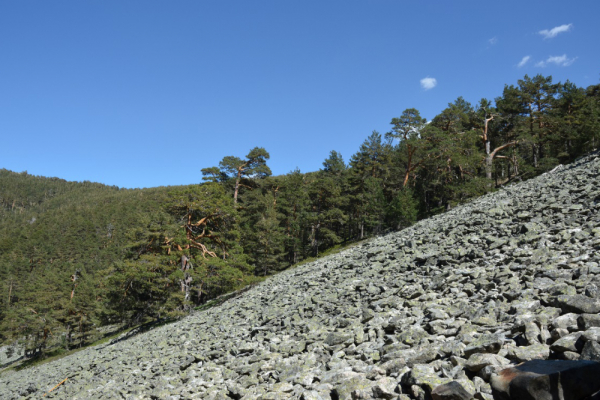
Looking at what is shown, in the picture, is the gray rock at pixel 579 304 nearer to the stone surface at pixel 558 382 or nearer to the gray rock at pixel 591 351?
the gray rock at pixel 591 351

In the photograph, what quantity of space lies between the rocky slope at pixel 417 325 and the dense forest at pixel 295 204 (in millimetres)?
12061

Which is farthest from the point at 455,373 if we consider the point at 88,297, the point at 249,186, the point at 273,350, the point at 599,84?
the point at 599,84

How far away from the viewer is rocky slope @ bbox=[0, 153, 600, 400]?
4863 millimetres

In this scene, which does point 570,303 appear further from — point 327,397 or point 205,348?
point 205,348

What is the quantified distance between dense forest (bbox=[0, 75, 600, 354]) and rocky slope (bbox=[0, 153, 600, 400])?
12.1 m

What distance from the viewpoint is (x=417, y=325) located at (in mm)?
7016

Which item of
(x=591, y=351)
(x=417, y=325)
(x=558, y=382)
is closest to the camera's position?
(x=558, y=382)

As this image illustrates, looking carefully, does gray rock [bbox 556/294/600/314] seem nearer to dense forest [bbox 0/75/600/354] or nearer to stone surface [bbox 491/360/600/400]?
stone surface [bbox 491/360/600/400]

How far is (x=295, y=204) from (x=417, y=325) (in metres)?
41.2

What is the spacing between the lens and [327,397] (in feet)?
17.7

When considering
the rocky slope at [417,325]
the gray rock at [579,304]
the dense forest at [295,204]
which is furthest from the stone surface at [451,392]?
the dense forest at [295,204]

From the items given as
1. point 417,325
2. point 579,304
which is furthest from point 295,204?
point 579,304

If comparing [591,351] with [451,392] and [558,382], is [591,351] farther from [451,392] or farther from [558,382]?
[451,392]

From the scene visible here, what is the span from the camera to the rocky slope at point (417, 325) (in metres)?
4.86
